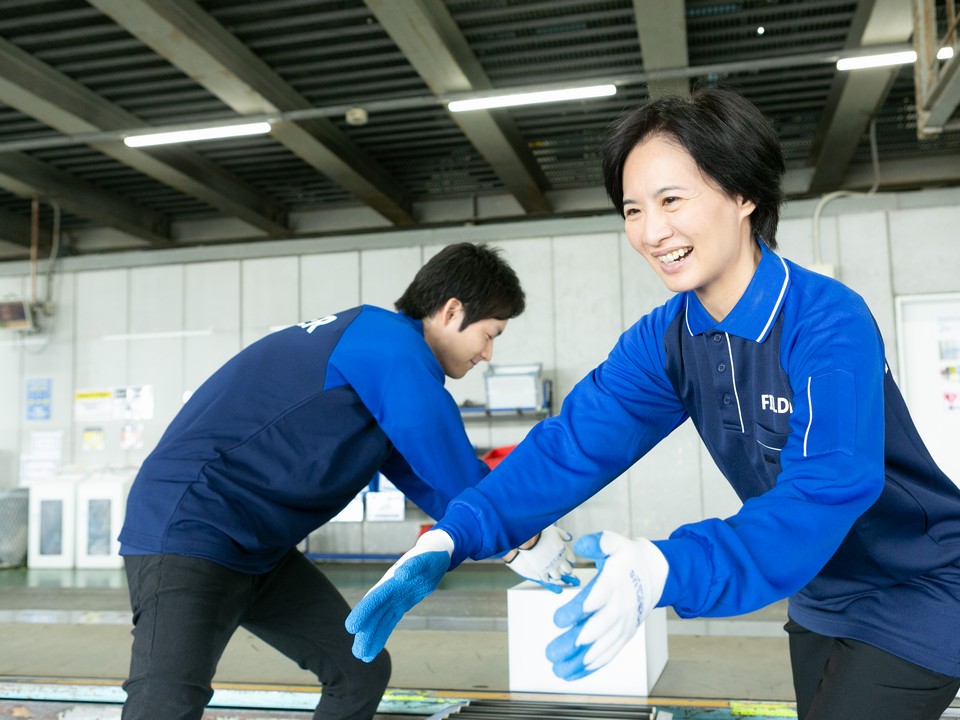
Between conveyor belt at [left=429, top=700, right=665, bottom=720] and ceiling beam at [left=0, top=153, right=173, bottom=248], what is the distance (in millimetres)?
7829

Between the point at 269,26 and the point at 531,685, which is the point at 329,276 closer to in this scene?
the point at 269,26

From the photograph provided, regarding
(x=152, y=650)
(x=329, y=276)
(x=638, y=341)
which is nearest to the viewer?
(x=638, y=341)

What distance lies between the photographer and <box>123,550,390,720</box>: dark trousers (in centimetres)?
191

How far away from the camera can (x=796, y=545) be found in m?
1.03

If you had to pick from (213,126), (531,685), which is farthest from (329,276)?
(531,685)

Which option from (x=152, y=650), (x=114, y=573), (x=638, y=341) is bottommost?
(x=114, y=573)

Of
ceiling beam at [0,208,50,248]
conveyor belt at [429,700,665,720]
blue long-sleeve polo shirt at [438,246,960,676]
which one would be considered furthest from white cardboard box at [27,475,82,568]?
blue long-sleeve polo shirt at [438,246,960,676]

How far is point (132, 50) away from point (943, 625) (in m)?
6.75

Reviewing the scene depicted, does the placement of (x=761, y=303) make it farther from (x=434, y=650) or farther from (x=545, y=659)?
(x=434, y=650)

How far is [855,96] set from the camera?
A: 7.09 meters

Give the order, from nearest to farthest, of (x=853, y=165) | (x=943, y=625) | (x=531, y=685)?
(x=943, y=625), (x=531, y=685), (x=853, y=165)

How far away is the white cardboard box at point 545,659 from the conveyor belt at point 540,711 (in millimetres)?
272

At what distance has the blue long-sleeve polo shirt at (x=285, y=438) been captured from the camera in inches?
81.3

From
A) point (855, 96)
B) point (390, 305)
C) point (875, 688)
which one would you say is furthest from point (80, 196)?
point (875, 688)
